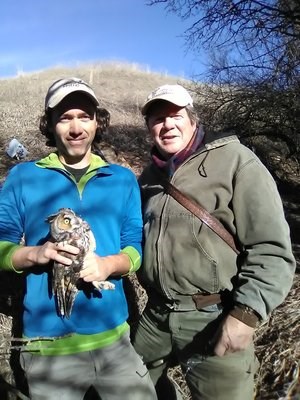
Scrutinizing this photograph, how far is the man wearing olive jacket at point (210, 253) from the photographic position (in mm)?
2266

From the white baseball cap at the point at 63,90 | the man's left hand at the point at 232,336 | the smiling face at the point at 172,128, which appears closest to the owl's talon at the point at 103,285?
the man's left hand at the point at 232,336

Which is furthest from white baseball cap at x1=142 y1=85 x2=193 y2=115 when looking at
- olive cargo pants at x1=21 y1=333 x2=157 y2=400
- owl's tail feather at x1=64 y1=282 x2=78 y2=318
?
olive cargo pants at x1=21 y1=333 x2=157 y2=400

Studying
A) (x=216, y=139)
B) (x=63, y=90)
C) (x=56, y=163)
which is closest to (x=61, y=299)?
(x=56, y=163)

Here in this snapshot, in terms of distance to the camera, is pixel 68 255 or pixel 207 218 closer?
pixel 68 255

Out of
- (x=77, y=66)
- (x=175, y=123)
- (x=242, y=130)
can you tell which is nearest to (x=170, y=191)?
(x=175, y=123)

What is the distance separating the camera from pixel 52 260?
2203 millimetres

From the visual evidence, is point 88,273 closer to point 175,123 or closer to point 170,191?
point 170,191

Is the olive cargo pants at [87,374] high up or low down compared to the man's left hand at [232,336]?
down

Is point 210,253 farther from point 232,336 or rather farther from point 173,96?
point 173,96

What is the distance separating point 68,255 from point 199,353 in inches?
38.6

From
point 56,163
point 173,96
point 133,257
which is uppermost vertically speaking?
point 173,96

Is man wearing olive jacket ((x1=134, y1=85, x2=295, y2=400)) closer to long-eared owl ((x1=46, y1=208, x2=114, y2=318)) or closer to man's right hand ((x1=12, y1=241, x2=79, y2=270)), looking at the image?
long-eared owl ((x1=46, y1=208, x2=114, y2=318))

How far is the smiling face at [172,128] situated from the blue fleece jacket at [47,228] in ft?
1.19

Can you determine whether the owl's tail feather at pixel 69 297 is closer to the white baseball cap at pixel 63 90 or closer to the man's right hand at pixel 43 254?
the man's right hand at pixel 43 254
